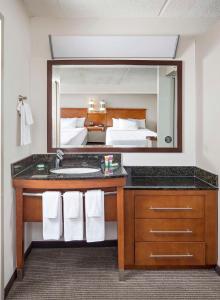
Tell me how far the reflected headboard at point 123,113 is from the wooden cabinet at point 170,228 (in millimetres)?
795

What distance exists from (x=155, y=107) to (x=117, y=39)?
0.75 m

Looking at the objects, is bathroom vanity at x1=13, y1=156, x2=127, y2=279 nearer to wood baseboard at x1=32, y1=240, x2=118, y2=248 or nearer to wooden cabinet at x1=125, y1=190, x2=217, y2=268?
wooden cabinet at x1=125, y1=190, x2=217, y2=268

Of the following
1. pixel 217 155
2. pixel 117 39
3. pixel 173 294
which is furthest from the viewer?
pixel 117 39

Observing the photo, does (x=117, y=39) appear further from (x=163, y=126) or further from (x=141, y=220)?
(x=141, y=220)

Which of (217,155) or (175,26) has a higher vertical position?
(175,26)

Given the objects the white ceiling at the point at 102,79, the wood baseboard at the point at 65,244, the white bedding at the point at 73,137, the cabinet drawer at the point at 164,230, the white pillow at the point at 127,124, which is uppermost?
the white ceiling at the point at 102,79

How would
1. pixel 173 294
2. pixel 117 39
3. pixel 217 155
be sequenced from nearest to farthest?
pixel 173 294, pixel 217 155, pixel 117 39

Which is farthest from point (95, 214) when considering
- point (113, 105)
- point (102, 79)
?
point (102, 79)

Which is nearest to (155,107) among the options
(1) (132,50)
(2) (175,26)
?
(1) (132,50)

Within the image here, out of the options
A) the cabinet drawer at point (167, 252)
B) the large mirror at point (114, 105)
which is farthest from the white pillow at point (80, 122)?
the cabinet drawer at point (167, 252)

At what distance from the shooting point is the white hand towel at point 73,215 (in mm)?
2363

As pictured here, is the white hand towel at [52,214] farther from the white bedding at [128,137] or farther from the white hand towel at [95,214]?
the white bedding at [128,137]

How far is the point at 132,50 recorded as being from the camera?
3021mm

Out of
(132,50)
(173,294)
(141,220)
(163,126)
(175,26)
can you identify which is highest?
(175,26)
